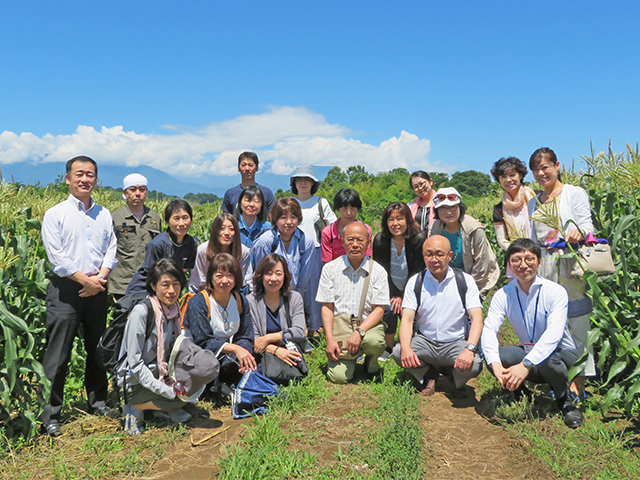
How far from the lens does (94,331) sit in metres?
4.05

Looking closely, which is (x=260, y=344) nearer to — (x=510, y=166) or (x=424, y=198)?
(x=424, y=198)

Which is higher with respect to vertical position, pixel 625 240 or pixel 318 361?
pixel 625 240

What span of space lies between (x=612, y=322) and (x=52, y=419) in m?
4.79

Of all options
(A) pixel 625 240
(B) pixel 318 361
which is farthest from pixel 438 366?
(A) pixel 625 240

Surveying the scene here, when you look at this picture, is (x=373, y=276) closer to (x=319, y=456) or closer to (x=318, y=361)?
(x=318, y=361)

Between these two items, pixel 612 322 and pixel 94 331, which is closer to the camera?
pixel 612 322

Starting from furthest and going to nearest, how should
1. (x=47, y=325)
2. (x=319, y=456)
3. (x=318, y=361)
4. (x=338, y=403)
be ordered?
(x=318, y=361) → (x=338, y=403) → (x=47, y=325) → (x=319, y=456)

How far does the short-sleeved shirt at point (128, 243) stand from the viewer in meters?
4.95

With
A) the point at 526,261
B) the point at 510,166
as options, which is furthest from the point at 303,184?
the point at 526,261

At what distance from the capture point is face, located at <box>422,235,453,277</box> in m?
4.39

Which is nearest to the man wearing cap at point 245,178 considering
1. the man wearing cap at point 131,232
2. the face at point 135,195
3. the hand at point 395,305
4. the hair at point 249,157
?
the hair at point 249,157

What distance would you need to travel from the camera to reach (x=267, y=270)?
4625 mm

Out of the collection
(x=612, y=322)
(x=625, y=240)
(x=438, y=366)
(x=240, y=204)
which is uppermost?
(x=240, y=204)

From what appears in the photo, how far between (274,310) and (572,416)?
2891 millimetres
